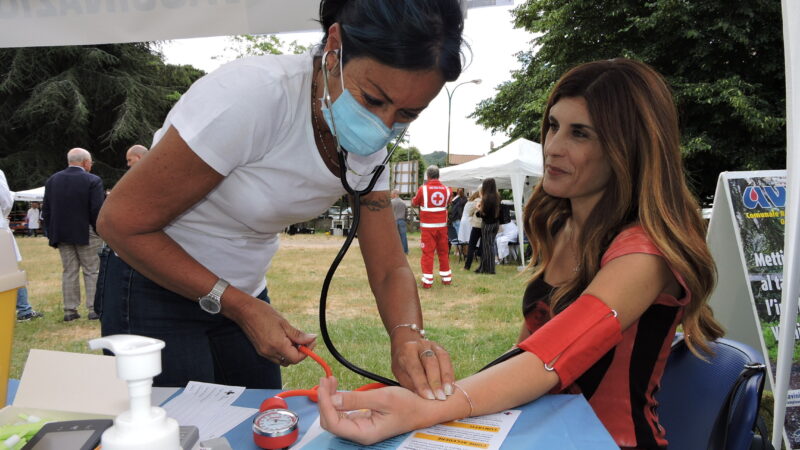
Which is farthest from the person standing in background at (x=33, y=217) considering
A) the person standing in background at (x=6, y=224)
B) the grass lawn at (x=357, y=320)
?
the person standing in background at (x=6, y=224)

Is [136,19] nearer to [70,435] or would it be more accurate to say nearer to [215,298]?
[215,298]

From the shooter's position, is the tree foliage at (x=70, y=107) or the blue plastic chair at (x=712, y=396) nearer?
the blue plastic chair at (x=712, y=396)

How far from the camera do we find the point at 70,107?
19.5 metres

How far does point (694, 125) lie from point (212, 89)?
13.5 m

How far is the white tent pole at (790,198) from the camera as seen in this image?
122cm

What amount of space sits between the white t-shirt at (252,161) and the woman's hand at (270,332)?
0.68 feet

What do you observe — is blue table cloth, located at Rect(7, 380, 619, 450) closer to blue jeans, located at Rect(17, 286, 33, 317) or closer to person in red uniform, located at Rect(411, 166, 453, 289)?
blue jeans, located at Rect(17, 286, 33, 317)

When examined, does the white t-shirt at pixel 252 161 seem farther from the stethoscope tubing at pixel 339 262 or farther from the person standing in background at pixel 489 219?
the person standing in background at pixel 489 219

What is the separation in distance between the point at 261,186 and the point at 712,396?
3.55 feet

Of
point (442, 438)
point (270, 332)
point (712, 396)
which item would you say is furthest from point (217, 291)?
point (712, 396)

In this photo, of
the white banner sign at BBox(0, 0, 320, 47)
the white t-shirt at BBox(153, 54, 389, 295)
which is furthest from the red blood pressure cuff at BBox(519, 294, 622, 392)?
the white banner sign at BBox(0, 0, 320, 47)

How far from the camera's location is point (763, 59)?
1137 cm

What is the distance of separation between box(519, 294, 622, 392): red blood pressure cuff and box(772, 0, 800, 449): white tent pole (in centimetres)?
68

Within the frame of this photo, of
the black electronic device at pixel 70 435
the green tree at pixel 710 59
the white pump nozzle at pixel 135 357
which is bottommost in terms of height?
the black electronic device at pixel 70 435
